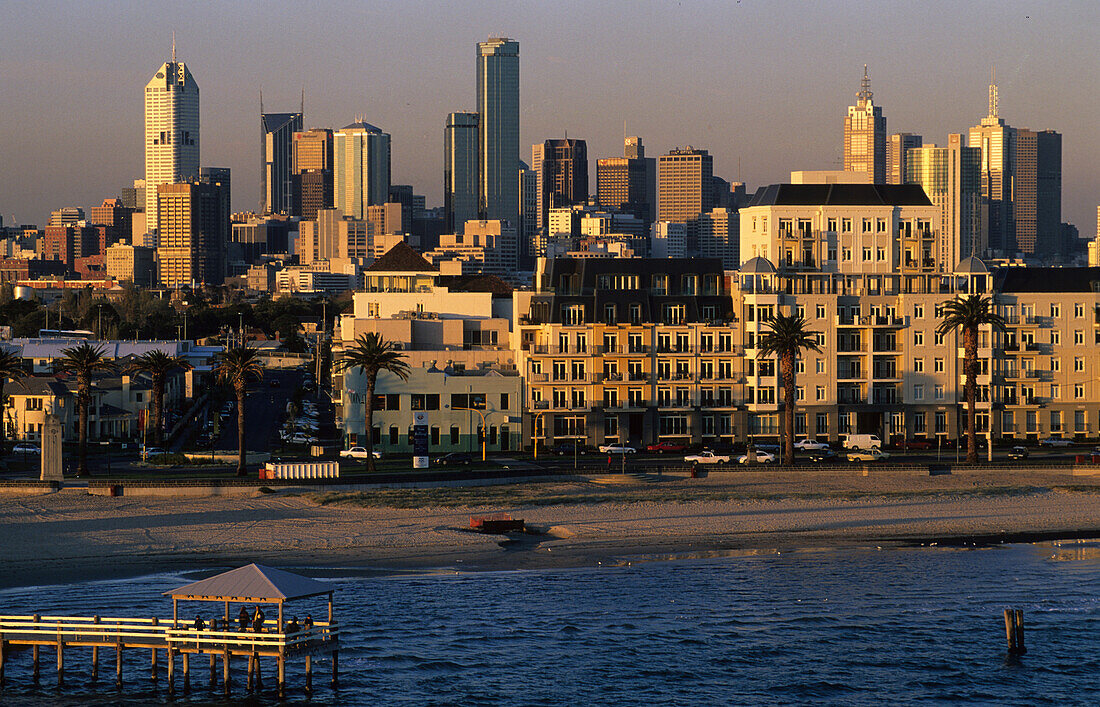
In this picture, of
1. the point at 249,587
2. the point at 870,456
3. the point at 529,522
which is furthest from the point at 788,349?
the point at 249,587

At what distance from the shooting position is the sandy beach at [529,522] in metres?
86.6

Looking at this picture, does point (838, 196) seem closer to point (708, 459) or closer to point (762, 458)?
point (762, 458)

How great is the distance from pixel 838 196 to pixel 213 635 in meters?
103

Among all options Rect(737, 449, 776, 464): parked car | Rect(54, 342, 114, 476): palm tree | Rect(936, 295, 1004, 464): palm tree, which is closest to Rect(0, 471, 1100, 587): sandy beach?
Rect(54, 342, 114, 476): palm tree

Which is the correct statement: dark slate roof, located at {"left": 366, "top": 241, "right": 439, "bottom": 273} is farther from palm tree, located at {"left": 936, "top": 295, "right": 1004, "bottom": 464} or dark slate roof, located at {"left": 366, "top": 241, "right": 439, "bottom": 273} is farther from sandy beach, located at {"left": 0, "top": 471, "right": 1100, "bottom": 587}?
palm tree, located at {"left": 936, "top": 295, "right": 1004, "bottom": 464}

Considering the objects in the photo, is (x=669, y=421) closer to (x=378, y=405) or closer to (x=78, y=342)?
(x=378, y=405)

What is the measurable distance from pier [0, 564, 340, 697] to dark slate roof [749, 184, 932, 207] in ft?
320

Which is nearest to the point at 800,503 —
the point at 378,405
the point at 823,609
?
the point at 823,609

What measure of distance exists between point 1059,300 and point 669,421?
42082 mm

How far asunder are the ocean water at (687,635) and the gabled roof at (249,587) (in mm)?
4218

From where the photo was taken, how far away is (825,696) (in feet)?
200

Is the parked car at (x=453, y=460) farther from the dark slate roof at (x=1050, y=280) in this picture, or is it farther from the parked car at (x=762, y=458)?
the dark slate roof at (x=1050, y=280)

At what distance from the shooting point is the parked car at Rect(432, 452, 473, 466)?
126581mm

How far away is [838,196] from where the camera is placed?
151 metres
